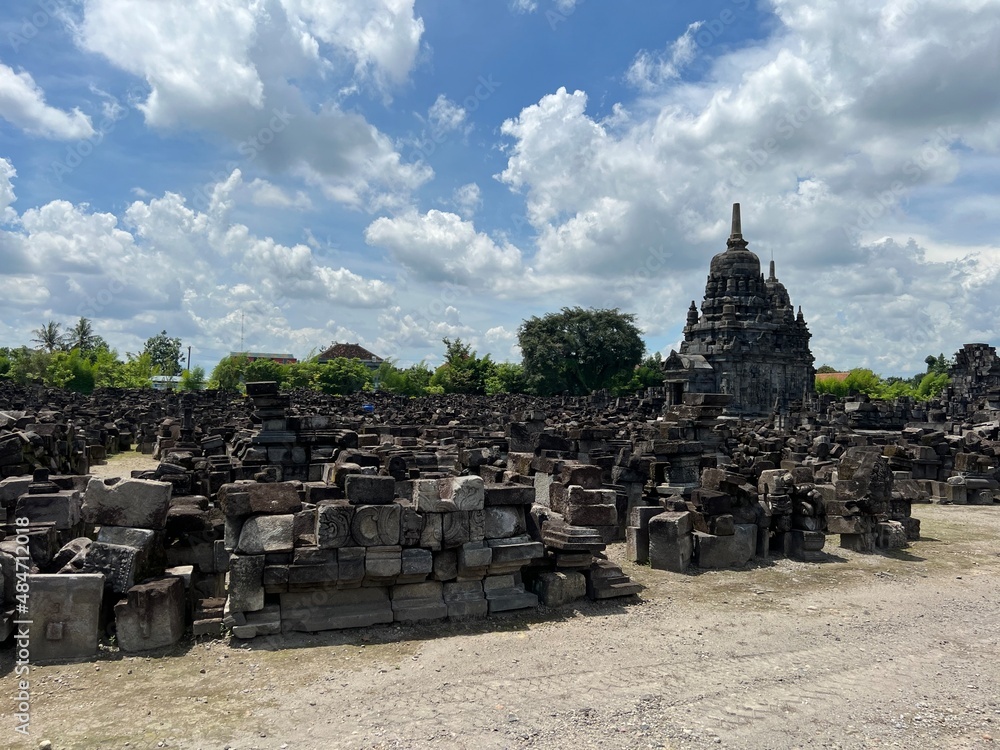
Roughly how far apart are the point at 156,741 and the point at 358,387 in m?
64.4

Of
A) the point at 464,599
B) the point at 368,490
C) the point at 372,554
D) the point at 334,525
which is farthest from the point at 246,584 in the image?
the point at 464,599

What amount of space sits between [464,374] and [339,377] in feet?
39.4

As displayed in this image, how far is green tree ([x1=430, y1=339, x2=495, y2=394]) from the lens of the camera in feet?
Result: 225

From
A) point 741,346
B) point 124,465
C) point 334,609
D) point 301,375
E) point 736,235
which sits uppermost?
point 736,235

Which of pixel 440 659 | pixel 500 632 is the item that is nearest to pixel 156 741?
pixel 440 659

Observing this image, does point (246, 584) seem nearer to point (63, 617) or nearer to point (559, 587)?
point (63, 617)

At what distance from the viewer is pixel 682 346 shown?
51.9 meters

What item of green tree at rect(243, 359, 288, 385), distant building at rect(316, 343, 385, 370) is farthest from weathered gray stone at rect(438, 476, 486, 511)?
distant building at rect(316, 343, 385, 370)

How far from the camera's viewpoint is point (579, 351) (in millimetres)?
62562

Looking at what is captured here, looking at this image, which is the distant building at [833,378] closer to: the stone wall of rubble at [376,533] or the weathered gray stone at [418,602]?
the stone wall of rubble at [376,533]

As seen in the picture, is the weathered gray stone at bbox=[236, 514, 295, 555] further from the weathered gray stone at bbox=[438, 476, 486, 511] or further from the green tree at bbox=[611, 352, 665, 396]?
the green tree at bbox=[611, 352, 665, 396]

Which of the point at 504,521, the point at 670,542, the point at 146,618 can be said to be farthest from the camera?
the point at 670,542

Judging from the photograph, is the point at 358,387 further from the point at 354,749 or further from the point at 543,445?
the point at 354,749

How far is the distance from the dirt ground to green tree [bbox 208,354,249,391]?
6546 cm
